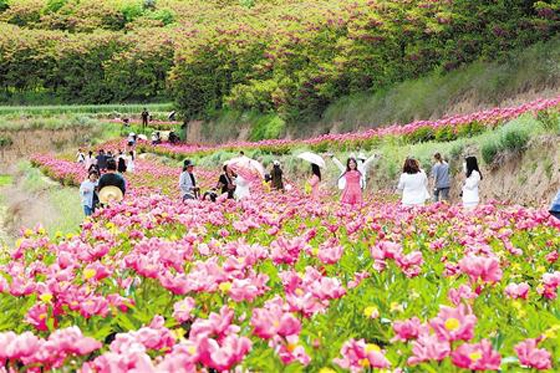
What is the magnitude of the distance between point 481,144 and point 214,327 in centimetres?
1374

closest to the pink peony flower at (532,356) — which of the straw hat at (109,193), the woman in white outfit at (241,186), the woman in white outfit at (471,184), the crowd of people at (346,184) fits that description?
the crowd of people at (346,184)

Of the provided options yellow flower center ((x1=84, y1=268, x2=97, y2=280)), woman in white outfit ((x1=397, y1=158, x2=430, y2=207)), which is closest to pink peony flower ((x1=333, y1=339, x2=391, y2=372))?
yellow flower center ((x1=84, y1=268, x2=97, y2=280))

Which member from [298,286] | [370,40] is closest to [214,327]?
[298,286]

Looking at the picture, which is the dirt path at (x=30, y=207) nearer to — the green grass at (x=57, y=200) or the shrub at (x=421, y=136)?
the green grass at (x=57, y=200)

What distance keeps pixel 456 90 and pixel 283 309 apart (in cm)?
2278

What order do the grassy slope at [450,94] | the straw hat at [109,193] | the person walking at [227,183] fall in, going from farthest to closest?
the grassy slope at [450,94], the person walking at [227,183], the straw hat at [109,193]

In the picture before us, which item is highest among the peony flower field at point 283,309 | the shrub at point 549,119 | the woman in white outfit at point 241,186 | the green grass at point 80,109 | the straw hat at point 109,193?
the peony flower field at point 283,309

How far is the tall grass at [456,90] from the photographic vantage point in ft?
71.6

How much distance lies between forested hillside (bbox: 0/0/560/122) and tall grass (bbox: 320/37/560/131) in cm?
47

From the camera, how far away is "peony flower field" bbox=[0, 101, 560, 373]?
261 cm

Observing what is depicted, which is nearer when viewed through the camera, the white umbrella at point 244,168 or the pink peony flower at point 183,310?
the pink peony flower at point 183,310

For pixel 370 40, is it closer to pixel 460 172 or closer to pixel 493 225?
pixel 460 172

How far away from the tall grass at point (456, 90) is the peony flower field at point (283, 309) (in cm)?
1652

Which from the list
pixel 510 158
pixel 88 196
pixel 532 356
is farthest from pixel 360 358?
pixel 510 158
